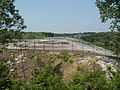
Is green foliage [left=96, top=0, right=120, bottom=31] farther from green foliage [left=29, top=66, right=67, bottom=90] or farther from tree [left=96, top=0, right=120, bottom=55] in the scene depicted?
green foliage [left=29, top=66, right=67, bottom=90]

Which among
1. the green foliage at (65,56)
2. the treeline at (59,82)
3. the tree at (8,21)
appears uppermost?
the tree at (8,21)

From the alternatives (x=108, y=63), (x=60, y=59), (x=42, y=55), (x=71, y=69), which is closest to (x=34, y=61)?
(x=42, y=55)

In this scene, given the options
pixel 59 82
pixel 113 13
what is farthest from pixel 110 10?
pixel 59 82

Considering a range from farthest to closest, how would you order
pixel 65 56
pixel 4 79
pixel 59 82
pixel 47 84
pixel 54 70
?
pixel 65 56
pixel 54 70
pixel 4 79
pixel 47 84
pixel 59 82

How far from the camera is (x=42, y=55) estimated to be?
85.9 feet

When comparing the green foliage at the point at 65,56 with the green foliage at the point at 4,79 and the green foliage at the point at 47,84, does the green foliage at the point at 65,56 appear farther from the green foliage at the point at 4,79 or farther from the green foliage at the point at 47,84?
the green foliage at the point at 47,84

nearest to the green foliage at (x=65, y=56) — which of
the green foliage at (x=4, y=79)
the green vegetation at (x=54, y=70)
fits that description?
the green vegetation at (x=54, y=70)

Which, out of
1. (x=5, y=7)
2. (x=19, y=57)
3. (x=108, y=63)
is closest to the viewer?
(x=5, y=7)

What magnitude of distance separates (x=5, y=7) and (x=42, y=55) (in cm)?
1041

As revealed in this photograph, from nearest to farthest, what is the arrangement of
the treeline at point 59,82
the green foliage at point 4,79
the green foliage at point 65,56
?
the treeline at point 59,82 < the green foliage at point 4,79 < the green foliage at point 65,56

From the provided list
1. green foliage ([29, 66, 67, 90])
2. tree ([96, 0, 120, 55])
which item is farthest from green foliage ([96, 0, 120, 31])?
green foliage ([29, 66, 67, 90])

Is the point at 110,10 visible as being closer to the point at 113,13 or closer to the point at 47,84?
the point at 113,13

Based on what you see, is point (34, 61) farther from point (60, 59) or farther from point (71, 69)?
point (71, 69)

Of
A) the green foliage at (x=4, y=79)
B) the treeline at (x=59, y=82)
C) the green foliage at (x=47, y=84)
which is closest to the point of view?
the green foliage at (x=47, y=84)
